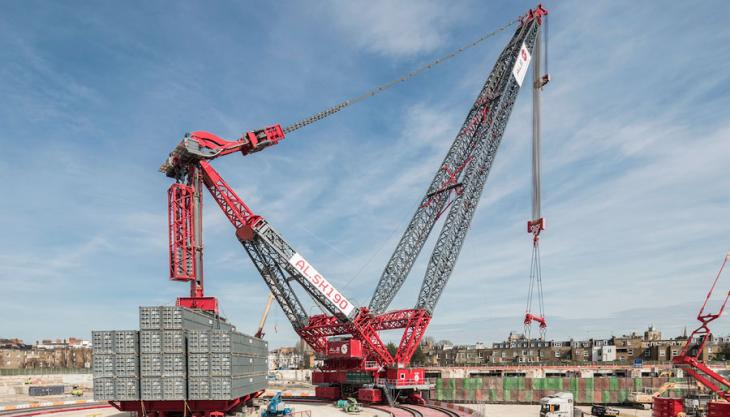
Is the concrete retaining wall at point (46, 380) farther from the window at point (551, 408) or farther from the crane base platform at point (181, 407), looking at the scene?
the window at point (551, 408)

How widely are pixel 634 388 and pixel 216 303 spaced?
185ft

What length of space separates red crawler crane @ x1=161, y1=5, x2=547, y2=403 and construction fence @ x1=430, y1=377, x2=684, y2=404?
32.8 ft

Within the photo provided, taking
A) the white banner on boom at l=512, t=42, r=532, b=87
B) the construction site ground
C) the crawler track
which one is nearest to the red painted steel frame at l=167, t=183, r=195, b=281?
the construction site ground

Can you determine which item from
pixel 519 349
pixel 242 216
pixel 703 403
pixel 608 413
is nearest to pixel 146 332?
pixel 242 216

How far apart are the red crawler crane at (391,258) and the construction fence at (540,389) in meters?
9.99

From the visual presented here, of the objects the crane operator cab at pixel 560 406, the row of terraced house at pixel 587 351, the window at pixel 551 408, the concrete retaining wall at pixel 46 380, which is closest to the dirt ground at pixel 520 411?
the crane operator cab at pixel 560 406

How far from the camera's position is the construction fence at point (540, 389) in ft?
232

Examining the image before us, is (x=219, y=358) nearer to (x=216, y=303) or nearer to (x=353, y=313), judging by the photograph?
(x=216, y=303)

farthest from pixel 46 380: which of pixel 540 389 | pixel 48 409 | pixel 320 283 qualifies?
pixel 540 389

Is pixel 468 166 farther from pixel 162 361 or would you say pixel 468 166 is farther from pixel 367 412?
pixel 162 361

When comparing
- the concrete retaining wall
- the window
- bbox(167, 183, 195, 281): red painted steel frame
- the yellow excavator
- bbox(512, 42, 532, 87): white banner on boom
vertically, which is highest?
bbox(512, 42, 532, 87): white banner on boom

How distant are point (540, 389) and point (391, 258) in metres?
A: 26.4

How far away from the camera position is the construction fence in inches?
2788

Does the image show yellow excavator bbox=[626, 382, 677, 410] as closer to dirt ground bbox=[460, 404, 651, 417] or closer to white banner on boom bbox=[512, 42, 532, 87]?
dirt ground bbox=[460, 404, 651, 417]
